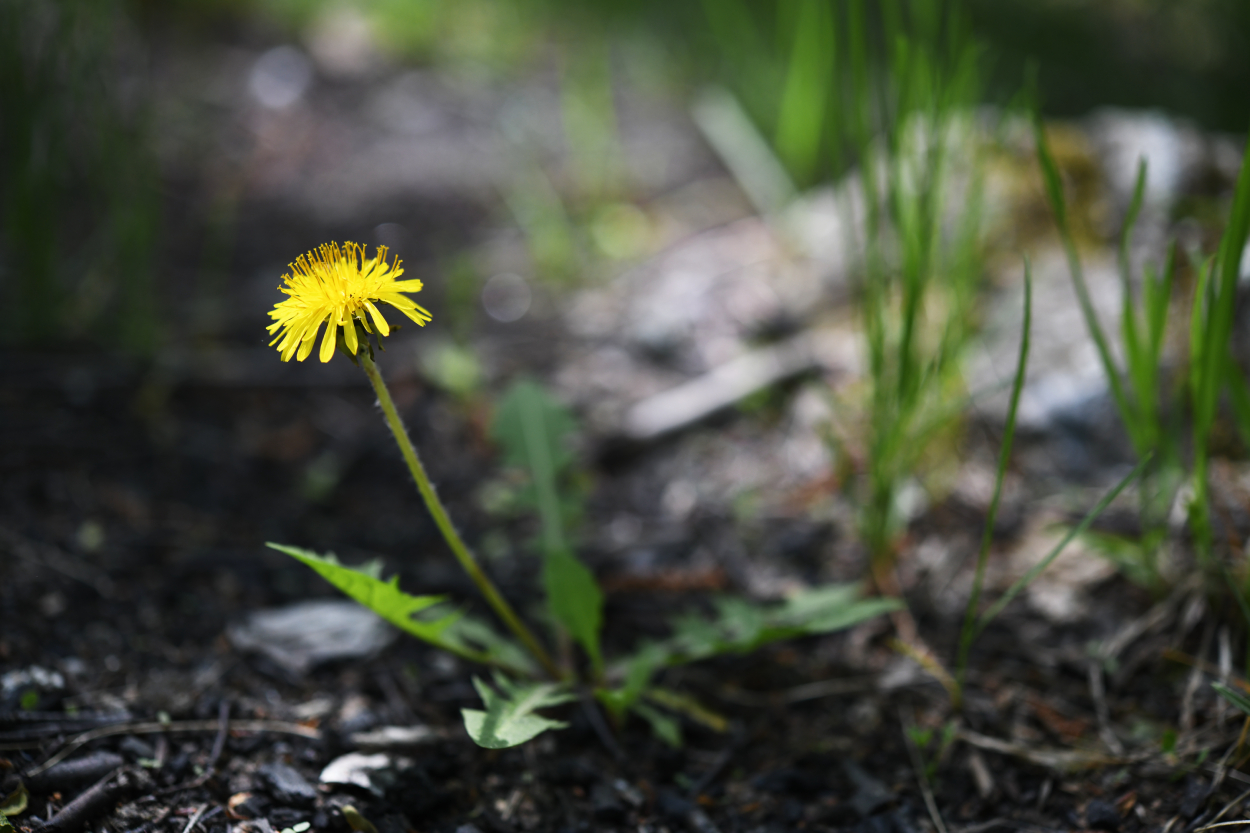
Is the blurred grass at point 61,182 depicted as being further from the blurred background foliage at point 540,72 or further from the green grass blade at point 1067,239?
the green grass blade at point 1067,239

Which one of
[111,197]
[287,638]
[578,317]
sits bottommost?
[287,638]

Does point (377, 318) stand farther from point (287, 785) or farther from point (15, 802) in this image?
point (15, 802)

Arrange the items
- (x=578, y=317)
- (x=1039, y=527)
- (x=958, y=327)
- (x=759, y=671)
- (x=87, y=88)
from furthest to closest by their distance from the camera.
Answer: (x=578, y=317), (x=87, y=88), (x=958, y=327), (x=1039, y=527), (x=759, y=671)

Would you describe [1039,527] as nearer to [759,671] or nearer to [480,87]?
[759,671]

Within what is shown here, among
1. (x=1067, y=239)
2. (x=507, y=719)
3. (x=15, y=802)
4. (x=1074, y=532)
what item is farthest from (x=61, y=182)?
(x=1074, y=532)

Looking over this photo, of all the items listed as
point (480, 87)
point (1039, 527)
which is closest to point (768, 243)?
point (1039, 527)

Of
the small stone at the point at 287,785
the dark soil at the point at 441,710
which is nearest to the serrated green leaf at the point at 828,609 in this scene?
the dark soil at the point at 441,710

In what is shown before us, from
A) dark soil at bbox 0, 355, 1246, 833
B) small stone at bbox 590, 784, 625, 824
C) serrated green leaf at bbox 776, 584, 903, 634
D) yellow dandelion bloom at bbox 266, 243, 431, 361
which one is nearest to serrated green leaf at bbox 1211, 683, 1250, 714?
dark soil at bbox 0, 355, 1246, 833
